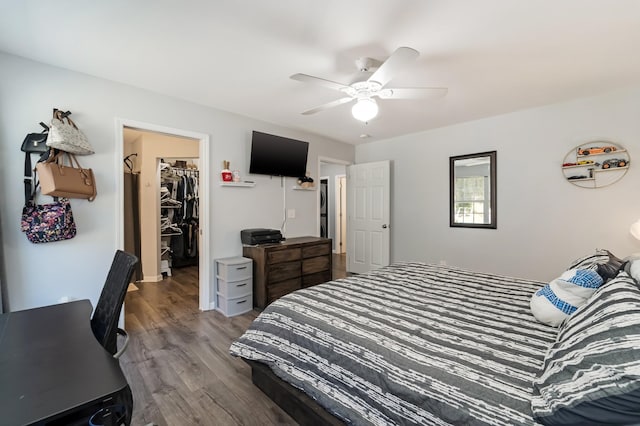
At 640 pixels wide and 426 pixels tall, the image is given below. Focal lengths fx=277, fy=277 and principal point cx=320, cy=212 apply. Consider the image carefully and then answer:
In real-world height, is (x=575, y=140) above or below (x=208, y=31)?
below

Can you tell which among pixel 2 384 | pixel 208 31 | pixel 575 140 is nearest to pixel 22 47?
pixel 208 31

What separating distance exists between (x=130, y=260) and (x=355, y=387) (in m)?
1.22

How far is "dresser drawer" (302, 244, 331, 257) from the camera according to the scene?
393 cm

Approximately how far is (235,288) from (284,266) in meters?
0.67

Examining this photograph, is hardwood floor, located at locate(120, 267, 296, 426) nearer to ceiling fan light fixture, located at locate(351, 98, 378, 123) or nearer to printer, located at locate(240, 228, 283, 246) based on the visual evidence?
printer, located at locate(240, 228, 283, 246)

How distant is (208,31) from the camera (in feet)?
6.38

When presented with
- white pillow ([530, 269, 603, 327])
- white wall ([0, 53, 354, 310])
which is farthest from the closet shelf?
white pillow ([530, 269, 603, 327])

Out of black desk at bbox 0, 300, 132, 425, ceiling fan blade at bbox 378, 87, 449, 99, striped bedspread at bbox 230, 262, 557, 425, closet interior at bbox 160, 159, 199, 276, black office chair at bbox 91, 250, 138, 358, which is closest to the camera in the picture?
black desk at bbox 0, 300, 132, 425

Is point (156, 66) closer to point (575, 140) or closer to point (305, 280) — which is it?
point (305, 280)

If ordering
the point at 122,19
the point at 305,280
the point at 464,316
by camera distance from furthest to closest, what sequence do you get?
the point at 305,280 < the point at 122,19 < the point at 464,316

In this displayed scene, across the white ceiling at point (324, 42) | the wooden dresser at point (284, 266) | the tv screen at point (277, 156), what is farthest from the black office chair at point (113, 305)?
the tv screen at point (277, 156)

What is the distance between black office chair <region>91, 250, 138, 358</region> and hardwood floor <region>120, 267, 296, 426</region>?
2.40 ft

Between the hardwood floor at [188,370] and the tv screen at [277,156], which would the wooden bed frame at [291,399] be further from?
the tv screen at [277,156]

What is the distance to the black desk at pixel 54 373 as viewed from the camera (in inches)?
29.2
